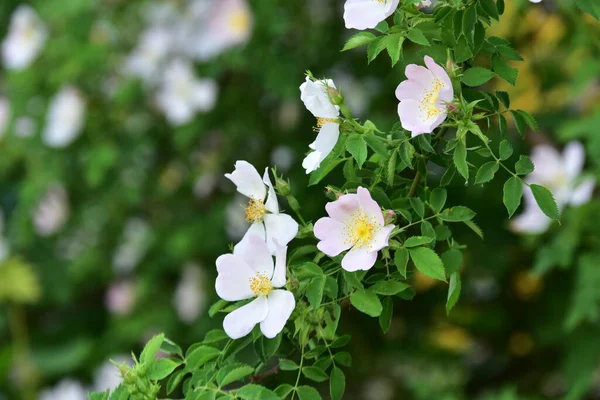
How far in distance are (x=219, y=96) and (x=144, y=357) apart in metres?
1.53

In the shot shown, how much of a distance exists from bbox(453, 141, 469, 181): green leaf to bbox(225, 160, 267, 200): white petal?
19 cm

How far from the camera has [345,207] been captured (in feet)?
2.50

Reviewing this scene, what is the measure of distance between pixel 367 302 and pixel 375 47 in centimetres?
23

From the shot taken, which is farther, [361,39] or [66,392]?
[66,392]

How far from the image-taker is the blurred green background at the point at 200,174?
212cm

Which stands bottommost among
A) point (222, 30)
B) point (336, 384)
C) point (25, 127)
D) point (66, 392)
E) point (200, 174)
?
point (66, 392)

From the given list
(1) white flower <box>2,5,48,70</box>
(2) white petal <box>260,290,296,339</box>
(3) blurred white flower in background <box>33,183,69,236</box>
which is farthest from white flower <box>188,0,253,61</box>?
(2) white petal <box>260,290,296,339</box>

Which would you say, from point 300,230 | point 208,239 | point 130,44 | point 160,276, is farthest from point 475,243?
point 300,230

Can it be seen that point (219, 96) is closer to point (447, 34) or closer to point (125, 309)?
point (125, 309)

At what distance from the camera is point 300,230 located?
0.80m

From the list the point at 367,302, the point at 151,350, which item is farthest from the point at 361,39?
the point at 151,350

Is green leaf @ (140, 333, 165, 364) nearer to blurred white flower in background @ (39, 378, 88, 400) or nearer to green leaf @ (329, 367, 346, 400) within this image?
green leaf @ (329, 367, 346, 400)

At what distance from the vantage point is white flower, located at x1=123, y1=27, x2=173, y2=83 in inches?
87.9

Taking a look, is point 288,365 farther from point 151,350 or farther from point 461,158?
point 461,158
